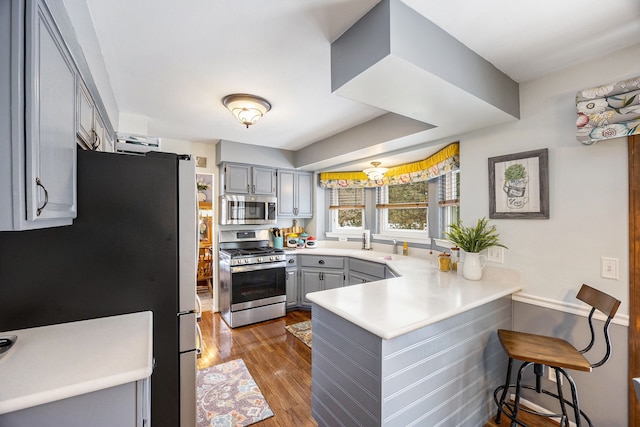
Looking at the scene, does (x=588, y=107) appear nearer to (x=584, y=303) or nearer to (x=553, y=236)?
(x=553, y=236)

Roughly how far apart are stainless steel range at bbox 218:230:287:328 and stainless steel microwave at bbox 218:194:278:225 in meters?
0.34

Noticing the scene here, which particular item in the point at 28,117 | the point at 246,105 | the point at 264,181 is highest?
the point at 246,105

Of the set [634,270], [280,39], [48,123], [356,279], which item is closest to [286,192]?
[356,279]

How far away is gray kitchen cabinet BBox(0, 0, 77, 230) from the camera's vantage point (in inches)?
29.1

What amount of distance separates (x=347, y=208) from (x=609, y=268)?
10.0 ft

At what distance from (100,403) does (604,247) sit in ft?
8.61

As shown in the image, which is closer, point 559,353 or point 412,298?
point 559,353

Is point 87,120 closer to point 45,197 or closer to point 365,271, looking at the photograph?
point 45,197

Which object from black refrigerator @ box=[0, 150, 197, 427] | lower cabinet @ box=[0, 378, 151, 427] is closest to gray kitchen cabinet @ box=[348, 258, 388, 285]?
black refrigerator @ box=[0, 150, 197, 427]

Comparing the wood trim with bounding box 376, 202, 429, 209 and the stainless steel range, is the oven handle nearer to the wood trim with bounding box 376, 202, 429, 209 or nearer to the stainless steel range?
the stainless steel range

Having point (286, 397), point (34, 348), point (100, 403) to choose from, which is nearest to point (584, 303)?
point (286, 397)

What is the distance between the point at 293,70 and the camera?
A: 1888 mm

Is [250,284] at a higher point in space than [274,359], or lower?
higher

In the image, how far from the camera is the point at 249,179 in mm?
3861
